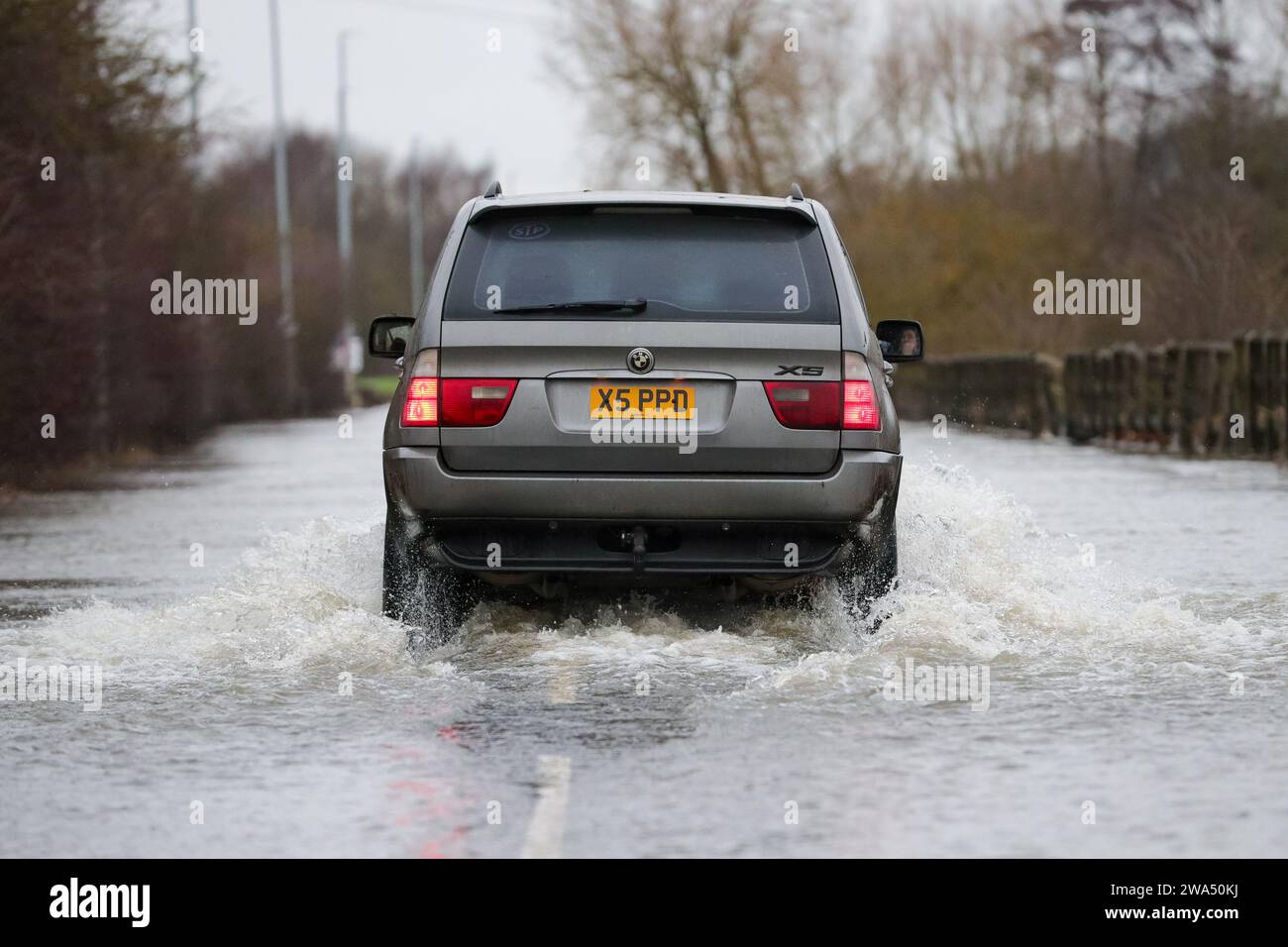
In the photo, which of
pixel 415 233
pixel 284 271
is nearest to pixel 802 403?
pixel 284 271

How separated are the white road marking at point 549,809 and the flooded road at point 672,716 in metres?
0.02

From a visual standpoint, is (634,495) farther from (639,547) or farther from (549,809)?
(549,809)

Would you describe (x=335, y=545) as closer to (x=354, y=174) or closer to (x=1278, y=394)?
(x=1278, y=394)

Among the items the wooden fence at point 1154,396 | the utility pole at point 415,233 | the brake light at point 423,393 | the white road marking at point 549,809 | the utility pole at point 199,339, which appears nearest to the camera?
the white road marking at point 549,809

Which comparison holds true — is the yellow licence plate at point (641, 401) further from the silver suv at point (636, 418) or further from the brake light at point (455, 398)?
the brake light at point (455, 398)

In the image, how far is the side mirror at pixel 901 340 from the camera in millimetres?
10641

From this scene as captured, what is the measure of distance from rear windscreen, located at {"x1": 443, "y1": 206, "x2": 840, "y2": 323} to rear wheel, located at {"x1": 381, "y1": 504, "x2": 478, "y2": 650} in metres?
0.89

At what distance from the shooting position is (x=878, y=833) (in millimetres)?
6273

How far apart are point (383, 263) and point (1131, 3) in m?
57.0

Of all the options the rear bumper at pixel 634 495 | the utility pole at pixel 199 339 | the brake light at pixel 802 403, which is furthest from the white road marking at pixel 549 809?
the utility pole at pixel 199 339

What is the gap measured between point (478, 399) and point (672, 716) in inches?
64.5

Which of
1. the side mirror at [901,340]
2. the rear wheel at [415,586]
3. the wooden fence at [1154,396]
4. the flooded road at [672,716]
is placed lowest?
the wooden fence at [1154,396]

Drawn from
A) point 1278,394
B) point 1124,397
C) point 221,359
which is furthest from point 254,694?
point 221,359

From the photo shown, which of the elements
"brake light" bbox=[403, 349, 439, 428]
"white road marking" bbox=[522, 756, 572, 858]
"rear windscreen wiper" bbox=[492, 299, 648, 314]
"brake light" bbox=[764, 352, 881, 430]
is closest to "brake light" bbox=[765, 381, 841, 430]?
"brake light" bbox=[764, 352, 881, 430]
